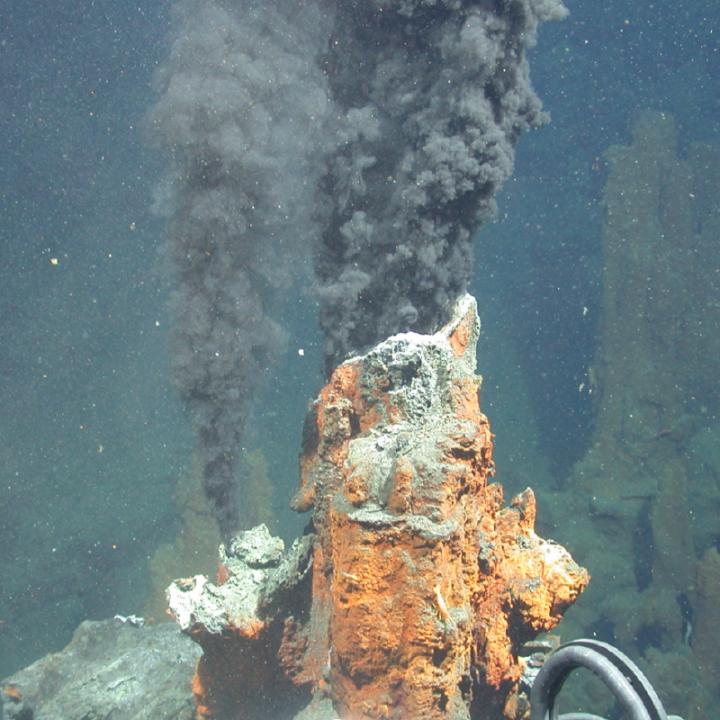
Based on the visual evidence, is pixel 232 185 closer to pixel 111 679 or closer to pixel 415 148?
pixel 415 148

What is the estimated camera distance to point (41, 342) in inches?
906

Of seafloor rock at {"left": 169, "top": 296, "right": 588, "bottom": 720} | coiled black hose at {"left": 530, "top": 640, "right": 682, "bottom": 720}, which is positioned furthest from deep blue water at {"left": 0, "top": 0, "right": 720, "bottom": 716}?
coiled black hose at {"left": 530, "top": 640, "right": 682, "bottom": 720}

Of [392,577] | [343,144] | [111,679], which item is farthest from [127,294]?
[392,577]

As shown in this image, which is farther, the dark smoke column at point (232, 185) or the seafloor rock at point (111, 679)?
the dark smoke column at point (232, 185)

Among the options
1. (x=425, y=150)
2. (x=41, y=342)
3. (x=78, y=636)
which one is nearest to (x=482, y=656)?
(x=425, y=150)

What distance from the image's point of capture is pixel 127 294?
26.5 metres

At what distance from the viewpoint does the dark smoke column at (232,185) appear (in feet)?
18.4

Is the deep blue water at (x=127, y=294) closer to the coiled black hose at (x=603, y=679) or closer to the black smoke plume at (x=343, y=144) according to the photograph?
the black smoke plume at (x=343, y=144)

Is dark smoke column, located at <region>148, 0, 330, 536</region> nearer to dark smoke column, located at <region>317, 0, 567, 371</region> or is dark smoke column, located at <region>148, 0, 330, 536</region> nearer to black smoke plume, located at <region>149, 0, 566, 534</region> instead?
black smoke plume, located at <region>149, 0, 566, 534</region>

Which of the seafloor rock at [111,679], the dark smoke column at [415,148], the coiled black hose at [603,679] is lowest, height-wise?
the coiled black hose at [603,679]

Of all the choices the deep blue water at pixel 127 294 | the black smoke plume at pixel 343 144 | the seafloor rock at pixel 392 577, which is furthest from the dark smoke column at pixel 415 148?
the deep blue water at pixel 127 294

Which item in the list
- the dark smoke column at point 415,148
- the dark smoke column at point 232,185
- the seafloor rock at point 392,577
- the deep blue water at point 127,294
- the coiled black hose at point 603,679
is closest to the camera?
the coiled black hose at point 603,679

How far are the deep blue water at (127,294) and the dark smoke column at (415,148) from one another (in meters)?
9.64

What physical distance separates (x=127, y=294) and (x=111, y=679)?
2397 cm
